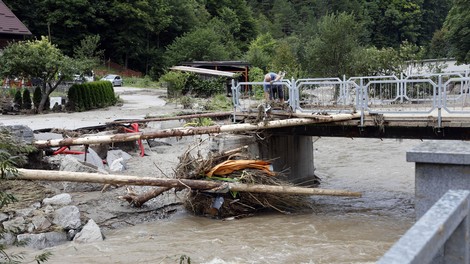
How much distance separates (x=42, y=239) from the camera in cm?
1074

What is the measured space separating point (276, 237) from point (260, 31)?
85.1m

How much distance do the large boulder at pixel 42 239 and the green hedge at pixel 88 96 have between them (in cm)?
2217

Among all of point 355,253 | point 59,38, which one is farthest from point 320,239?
point 59,38

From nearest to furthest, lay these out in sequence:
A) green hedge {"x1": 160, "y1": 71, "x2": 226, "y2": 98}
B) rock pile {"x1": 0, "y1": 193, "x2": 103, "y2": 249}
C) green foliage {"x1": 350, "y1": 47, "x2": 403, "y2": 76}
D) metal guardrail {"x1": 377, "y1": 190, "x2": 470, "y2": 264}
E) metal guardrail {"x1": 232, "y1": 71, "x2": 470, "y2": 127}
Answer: metal guardrail {"x1": 377, "y1": 190, "x2": 470, "y2": 264} < rock pile {"x1": 0, "y1": 193, "x2": 103, "y2": 249} < metal guardrail {"x1": 232, "y1": 71, "x2": 470, "y2": 127} < green foliage {"x1": 350, "y1": 47, "x2": 403, "y2": 76} < green hedge {"x1": 160, "y1": 71, "x2": 226, "y2": 98}

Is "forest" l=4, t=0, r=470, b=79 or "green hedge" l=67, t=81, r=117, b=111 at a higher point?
"forest" l=4, t=0, r=470, b=79

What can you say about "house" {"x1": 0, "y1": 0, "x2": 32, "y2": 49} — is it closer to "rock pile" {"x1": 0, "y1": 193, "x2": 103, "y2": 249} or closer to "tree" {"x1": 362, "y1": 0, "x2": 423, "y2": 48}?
"rock pile" {"x1": 0, "y1": 193, "x2": 103, "y2": 249}

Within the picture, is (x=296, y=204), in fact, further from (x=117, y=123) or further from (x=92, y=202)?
(x=117, y=123)

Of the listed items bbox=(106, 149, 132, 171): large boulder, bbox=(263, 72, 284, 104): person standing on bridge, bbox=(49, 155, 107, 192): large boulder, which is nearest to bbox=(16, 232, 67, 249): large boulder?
bbox=(49, 155, 107, 192): large boulder

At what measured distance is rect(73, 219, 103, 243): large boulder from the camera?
11.1 m

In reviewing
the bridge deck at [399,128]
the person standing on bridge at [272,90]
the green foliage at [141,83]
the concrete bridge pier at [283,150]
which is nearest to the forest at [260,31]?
the green foliage at [141,83]

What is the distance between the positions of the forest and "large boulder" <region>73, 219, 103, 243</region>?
80.8ft

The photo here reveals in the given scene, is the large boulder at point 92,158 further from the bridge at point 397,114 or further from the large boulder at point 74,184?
the bridge at point 397,114

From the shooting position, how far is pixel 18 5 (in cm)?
6500

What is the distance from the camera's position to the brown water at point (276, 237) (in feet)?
33.7
